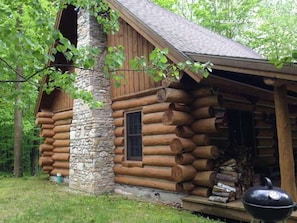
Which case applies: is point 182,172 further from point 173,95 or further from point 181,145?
point 173,95

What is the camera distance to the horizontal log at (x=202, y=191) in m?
7.04

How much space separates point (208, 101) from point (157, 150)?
1873mm

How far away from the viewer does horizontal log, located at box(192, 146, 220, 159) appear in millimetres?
7019

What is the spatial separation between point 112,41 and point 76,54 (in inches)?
255

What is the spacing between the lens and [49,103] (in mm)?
13008

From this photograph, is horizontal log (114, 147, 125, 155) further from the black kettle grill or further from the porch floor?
the black kettle grill

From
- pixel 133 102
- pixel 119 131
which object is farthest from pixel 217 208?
pixel 119 131

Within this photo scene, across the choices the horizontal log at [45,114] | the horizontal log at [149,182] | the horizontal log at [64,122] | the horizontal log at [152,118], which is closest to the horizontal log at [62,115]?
the horizontal log at [64,122]


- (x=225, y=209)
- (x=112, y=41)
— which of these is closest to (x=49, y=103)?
(x=112, y=41)

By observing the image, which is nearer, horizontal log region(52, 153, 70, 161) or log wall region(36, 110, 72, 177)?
horizontal log region(52, 153, 70, 161)

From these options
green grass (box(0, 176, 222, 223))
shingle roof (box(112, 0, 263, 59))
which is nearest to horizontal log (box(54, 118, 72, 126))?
green grass (box(0, 176, 222, 223))

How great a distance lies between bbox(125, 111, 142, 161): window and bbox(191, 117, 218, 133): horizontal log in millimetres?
2034

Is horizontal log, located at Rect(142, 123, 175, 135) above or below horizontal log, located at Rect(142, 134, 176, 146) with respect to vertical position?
above

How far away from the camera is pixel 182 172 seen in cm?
706
